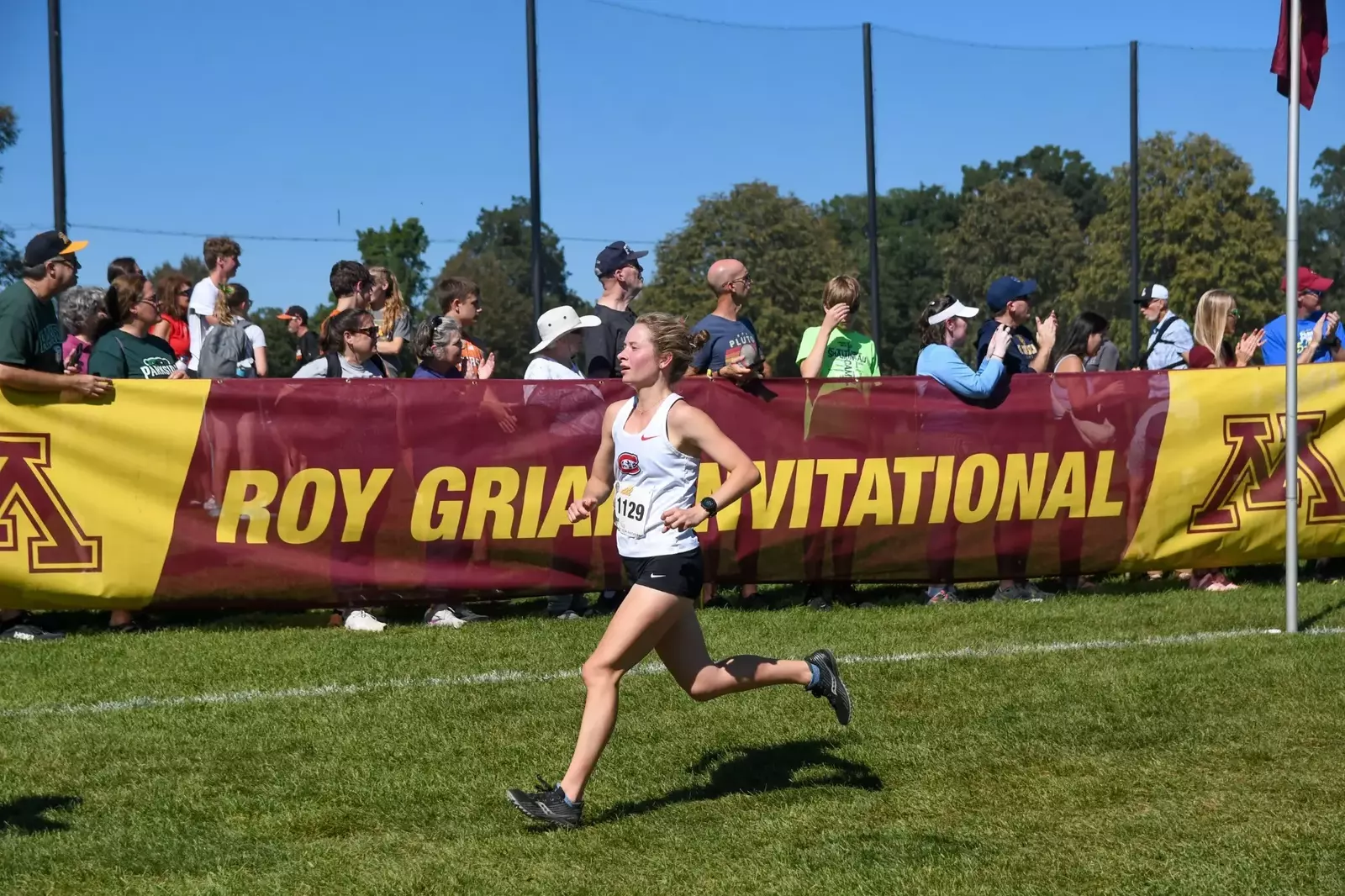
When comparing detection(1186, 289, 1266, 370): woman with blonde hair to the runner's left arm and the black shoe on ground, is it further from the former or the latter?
the black shoe on ground

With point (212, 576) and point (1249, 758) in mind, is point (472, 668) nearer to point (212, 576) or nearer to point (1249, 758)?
point (212, 576)

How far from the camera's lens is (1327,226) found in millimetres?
36438

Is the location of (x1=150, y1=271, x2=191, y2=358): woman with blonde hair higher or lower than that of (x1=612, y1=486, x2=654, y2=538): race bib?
higher

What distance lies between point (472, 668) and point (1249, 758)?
406cm

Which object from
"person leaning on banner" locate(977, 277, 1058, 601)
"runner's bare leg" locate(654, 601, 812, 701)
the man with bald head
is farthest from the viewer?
"person leaning on banner" locate(977, 277, 1058, 601)

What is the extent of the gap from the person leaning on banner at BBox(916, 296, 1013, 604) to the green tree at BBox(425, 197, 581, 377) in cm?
351

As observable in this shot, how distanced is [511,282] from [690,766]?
21.2 meters

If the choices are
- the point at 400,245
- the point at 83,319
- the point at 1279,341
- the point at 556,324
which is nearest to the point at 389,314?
the point at 556,324

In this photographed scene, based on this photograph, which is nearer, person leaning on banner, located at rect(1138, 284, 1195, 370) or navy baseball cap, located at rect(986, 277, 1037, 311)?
navy baseball cap, located at rect(986, 277, 1037, 311)

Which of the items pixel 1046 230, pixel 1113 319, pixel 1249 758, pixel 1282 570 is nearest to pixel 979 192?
pixel 1046 230

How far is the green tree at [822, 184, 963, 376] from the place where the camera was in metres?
20.5

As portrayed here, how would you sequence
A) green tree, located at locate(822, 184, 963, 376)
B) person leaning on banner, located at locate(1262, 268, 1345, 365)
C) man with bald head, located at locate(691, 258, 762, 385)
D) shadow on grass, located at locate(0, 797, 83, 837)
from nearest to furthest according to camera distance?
shadow on grass, located at locate(0, 797, 83, 837) → man with bald head, located at locate(691, 258, 762, 385) → person leaning on banner, located at locate(1262, 268, 1345, 365) → green tree, located at locate(822, 184, 963, 376)

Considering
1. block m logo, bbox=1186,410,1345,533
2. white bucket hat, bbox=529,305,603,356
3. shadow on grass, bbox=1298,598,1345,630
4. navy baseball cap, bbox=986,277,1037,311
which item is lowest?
shadow on grass, bbox=1298,598,1345,630

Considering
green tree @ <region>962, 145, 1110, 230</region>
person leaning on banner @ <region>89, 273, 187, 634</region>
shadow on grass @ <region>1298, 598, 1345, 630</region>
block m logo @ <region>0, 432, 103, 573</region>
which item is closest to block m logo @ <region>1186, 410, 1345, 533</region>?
shadow on grass @ <region>1298, 598, 1345, 630</region>
